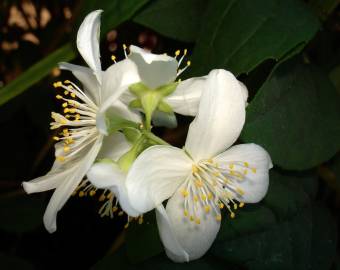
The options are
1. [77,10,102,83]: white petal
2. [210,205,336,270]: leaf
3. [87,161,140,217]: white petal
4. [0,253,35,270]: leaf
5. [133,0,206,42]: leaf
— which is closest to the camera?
[87,161,140,217]: white petal

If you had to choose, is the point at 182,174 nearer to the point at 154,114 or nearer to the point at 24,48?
the point at 154,114

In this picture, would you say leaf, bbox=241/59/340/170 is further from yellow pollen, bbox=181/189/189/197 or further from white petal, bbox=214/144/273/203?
yellow pollen, bbox=181/189/189/197

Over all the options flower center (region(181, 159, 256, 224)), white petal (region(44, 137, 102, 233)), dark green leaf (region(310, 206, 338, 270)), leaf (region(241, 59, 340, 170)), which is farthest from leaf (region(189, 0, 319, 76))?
dark green leaf (region(310, 206, 338, 270))

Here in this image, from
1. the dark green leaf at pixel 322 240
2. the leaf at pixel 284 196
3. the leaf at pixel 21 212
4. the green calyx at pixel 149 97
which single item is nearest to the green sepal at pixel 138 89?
the green calyx at pixel 149 97

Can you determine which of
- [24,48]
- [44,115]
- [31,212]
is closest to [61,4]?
[24,48]

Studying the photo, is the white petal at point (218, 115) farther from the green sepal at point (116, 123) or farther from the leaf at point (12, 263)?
the leaf at point (12, 263)

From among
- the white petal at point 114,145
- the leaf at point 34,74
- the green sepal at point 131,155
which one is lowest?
the leaf at point 34,74
